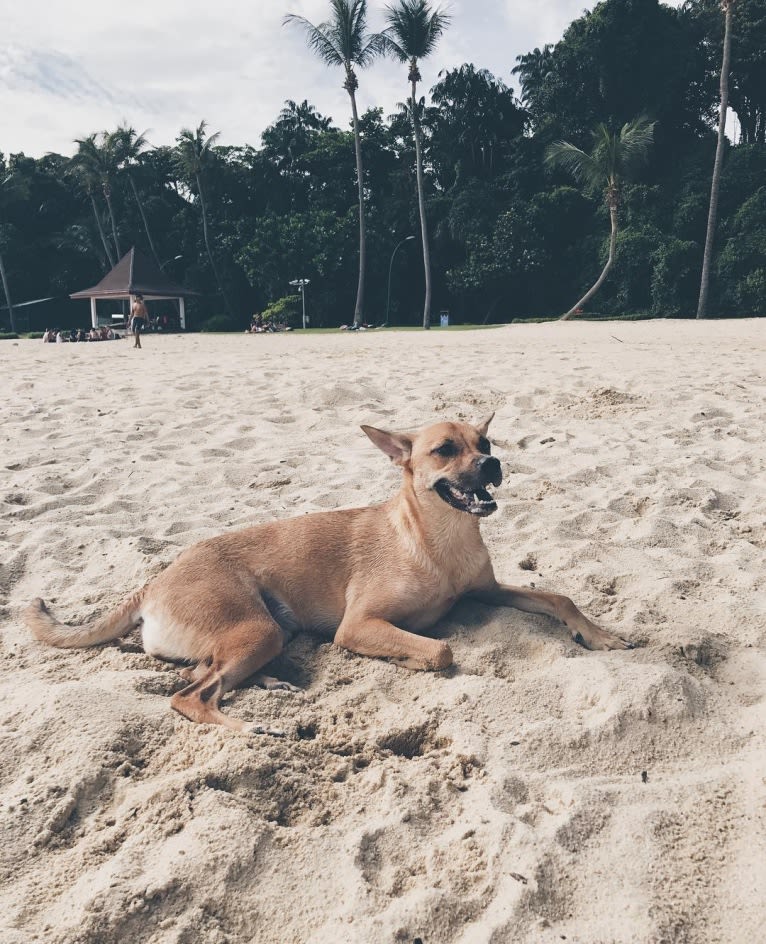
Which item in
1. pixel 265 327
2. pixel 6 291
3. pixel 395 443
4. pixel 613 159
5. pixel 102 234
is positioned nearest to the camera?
pixel 395 443

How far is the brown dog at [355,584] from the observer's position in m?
3.26

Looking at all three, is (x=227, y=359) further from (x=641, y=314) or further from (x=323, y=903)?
(x=641, y=314)

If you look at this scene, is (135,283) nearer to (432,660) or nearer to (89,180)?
(89,180)

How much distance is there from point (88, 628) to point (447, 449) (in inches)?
75.1

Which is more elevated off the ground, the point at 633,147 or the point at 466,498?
the point at 633,147

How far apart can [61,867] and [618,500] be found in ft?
13.5

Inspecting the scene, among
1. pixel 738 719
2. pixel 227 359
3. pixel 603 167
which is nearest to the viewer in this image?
pixel 738 719

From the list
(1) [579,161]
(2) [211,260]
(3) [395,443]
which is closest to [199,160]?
(2) [211,260]

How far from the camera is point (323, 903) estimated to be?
78.9 inches

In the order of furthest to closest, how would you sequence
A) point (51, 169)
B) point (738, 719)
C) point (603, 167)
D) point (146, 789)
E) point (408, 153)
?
point (51, 169) → point (408, 153) → point (603, 167) → point (738, 719) → point (146, 789)

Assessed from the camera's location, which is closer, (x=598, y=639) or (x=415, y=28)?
(x=598, y=639)

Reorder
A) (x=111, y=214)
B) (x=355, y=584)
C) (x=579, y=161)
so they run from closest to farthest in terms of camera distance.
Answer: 1. (x=355, y=584)
2. (x=579, y=161)
3. (x=111, y=214)

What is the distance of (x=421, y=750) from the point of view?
8.96 feet

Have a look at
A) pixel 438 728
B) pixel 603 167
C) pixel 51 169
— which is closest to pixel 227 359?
pixel 438 728
